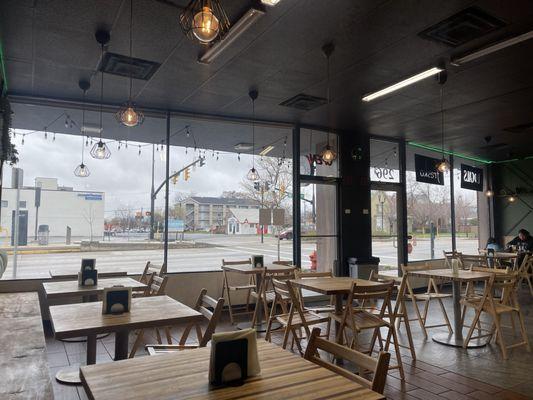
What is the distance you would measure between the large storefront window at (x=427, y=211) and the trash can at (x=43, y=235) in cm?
683

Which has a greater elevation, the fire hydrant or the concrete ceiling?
the concrete ceiling

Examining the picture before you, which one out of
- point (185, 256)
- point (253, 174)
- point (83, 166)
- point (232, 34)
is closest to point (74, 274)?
point (83, 166)

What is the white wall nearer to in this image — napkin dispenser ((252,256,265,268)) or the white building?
the white building

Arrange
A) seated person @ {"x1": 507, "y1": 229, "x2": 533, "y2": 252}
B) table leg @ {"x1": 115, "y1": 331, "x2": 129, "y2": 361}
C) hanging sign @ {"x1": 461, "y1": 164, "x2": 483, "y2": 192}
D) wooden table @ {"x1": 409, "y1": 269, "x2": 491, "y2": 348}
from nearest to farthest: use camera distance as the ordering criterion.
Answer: table leg @ {"x1": 115, "y1": 331, "x2": 129, "y2": 361}, wooden table @ {"x1": 409, "y1": 269, "x2": 491, "y2": 348}, seated person @ {"x1": 507, "y1": 229, "x2": 533, "y2": 252}, hanging sign @ {"x1": 461, "y1": 164, "x2": 483, "y2": 192}

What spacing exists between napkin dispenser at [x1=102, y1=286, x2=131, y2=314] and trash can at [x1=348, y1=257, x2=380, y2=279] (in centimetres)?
522

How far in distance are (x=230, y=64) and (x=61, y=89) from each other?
2.38m

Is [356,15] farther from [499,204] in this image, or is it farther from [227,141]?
[499,204]

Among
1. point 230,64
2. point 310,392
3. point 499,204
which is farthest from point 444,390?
point 499,204

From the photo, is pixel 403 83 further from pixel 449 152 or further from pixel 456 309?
pixel 449 152

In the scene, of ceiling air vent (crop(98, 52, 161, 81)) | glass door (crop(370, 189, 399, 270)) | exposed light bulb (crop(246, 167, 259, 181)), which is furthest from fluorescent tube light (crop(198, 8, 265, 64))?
glass door (crop(370, 189, 399, 270))

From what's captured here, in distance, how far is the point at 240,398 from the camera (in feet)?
4.32

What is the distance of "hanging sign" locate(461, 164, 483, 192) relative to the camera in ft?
32.5

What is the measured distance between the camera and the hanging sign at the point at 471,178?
9.92m

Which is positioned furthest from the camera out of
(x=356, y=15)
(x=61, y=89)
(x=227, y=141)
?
(x=227, y=141)
